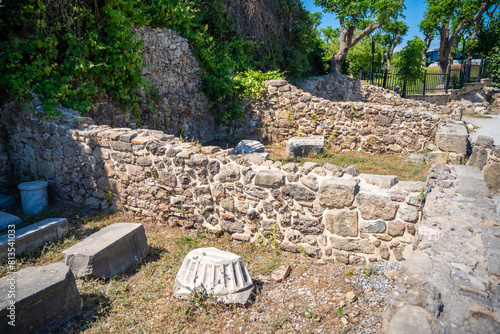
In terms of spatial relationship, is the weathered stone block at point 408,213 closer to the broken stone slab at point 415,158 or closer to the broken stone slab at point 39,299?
the broken stone slab at point 39,299

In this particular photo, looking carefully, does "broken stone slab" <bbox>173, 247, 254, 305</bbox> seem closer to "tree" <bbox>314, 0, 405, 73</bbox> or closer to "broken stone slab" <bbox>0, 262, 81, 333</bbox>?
"broken stone slab" <bbox>0, 262, 81, 333</bbox>

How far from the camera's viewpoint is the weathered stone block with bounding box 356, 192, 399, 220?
11.9 ft

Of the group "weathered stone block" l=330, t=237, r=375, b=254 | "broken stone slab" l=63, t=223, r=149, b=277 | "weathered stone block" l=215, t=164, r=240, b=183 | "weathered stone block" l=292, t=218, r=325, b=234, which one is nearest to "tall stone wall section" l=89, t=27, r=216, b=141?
"broken stone slab" l=63, t=223, r=149, b=277

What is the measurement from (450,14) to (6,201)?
2739 centimetres

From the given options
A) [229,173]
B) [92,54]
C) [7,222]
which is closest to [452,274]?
Result: [229,173]

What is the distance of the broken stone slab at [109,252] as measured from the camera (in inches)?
142

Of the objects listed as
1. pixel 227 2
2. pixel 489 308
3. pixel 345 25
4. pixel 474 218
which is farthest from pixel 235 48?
pixel 489 308

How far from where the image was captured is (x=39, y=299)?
115 inches

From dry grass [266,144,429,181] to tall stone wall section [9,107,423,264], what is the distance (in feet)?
11.1

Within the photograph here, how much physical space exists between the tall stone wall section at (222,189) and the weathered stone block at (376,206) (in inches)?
0.4

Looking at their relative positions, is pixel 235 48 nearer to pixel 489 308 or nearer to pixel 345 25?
pixel 345 25

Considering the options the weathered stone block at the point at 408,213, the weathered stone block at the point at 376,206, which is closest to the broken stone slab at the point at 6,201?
the weathered stone block at the point at 376,206

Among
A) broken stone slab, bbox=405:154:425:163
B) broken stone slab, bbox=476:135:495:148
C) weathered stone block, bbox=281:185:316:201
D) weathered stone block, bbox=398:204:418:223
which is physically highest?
broken stone slab, bbox=476:135:495:148

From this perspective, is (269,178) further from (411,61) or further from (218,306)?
(411,61)
